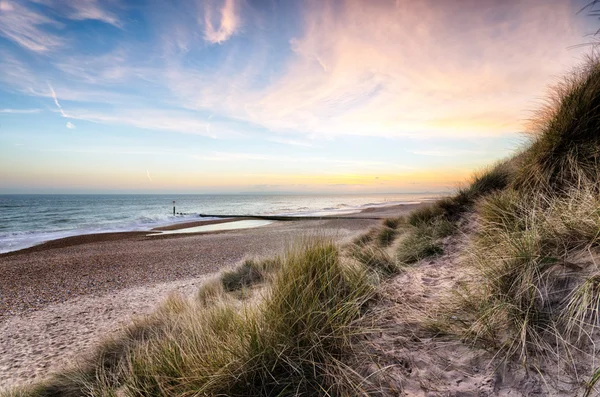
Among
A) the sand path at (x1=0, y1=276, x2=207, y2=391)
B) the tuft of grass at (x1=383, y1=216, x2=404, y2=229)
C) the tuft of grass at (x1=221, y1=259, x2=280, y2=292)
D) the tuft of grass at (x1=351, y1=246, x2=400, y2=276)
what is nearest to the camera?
the sand path at (x1=0, y1=276, x2=207, y2=391)

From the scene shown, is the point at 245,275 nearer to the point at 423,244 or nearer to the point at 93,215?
the point at 423,244

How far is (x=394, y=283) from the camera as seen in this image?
3.56 meters

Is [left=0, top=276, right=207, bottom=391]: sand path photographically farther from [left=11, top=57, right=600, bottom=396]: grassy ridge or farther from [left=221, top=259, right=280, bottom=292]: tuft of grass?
[left=221, top=259, right=280, bottom=292]: tuft of grass

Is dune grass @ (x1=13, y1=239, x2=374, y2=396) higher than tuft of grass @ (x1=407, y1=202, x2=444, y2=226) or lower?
lower

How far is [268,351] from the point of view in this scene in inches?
86.0

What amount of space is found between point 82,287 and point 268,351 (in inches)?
348

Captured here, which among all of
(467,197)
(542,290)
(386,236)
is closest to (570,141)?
(542,290)

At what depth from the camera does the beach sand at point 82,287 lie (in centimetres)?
449

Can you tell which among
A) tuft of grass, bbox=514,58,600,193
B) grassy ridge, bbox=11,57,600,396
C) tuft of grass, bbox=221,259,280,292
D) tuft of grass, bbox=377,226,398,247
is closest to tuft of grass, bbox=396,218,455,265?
grassy ridge, bbox=11,57,600,396

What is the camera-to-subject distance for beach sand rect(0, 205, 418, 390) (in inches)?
177

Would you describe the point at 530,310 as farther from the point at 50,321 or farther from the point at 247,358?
the point at 50,321

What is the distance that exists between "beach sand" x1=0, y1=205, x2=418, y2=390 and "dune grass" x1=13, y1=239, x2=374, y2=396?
0.95 metres

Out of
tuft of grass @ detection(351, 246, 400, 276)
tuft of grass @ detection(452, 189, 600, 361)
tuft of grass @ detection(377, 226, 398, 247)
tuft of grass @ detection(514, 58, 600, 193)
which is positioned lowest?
tuft of grass @ detection(377, 226, 398, 247)

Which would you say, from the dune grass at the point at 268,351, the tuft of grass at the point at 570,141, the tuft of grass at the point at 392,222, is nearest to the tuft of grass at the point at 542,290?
the dune grass at the point at 268,351
